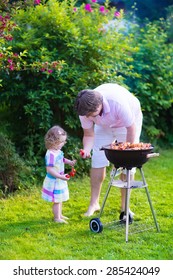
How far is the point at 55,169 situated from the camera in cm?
490

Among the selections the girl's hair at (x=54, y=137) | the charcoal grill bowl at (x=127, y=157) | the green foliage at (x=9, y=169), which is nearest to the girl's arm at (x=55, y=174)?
the girl's hair at (x=54, y=137)

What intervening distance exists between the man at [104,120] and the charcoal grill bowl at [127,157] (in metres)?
0.32

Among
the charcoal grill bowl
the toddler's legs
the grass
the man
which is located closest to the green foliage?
the grass

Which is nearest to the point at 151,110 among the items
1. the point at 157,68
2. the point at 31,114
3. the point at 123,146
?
the point at 157,68

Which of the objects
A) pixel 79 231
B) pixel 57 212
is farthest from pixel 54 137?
pixel 79 231

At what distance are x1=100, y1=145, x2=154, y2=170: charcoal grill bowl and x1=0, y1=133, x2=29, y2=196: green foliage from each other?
1708mm

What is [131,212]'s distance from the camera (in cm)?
510

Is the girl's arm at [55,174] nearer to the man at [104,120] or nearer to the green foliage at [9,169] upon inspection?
the man at [104,120]

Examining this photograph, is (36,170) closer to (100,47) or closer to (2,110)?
(2,110)

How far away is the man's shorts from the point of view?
4988 mm

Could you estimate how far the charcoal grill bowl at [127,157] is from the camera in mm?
4340

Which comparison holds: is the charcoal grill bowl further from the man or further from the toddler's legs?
the toddler's legs

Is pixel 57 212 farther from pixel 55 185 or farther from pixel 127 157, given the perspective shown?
pixel 127 157
